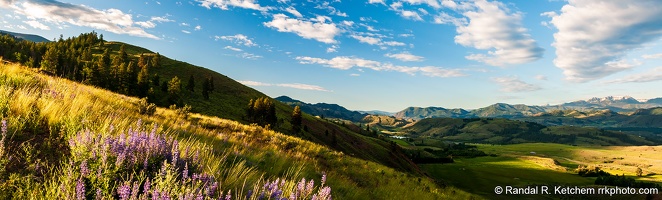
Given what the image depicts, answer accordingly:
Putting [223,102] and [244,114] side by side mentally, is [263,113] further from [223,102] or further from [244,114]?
[223,102]

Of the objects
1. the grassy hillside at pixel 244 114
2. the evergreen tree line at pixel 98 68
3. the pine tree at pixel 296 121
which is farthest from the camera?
the pine tree at pixel 296 121

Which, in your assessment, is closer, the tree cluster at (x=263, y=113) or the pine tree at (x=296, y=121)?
the tree cluster at (x=263, y=113)

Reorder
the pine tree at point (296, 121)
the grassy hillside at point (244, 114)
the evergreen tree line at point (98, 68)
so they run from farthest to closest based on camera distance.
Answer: the pine tree at point (296, 121) → the grassy hillside at point (244, 114) → the evergreen tree line at point (98, 68)

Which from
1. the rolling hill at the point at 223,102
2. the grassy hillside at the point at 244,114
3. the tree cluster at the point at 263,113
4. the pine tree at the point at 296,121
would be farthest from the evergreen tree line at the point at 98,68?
the pine tree at the point at 296,121

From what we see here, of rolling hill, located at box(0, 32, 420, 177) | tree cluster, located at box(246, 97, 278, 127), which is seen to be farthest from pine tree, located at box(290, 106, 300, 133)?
tree cluster, located at box(246, 97, 278, 127)

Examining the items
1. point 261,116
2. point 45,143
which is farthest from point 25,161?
point 261,116

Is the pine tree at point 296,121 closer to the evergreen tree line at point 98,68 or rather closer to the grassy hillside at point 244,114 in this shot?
the grassy hillside at point 244,114

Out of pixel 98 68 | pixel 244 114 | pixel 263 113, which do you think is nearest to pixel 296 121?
pixel 263 113

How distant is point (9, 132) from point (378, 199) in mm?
7394

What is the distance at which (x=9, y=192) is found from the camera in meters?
3.01

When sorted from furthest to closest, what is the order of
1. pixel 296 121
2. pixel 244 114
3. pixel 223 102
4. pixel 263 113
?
pixel 223 102, pixel 244 114, pixel 296 121, pixel 263 113

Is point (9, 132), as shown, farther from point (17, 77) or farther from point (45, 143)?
point (17, 77)

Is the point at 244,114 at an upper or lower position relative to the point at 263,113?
lower

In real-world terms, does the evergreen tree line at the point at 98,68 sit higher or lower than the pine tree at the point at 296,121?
higher
